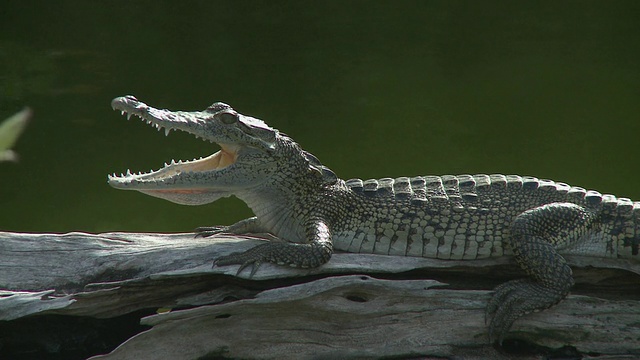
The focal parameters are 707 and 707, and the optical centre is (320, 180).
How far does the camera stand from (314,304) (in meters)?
1.97

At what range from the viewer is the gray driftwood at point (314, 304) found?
1945mm

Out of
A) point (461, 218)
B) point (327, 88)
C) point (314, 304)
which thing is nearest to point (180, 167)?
point (314, 304)

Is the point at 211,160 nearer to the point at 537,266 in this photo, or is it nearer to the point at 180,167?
the point at 180,167

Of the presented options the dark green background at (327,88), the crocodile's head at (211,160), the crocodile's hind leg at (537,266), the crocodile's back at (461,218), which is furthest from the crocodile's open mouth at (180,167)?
the dark green background at (327,88)

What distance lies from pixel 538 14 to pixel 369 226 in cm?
344

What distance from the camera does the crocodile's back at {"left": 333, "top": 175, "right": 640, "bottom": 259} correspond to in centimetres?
212

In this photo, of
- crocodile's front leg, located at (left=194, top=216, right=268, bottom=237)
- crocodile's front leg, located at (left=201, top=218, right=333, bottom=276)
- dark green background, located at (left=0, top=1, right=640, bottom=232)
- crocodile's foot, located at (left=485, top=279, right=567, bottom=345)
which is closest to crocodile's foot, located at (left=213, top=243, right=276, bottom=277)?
crocodile's front leg, located at (left=201, top=218, right=333, bottom=276)

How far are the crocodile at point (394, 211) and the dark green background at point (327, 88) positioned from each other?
196 centimetres

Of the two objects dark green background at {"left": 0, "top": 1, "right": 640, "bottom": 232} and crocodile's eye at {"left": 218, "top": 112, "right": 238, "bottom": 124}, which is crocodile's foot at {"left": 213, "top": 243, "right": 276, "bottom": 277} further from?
dark green background at {"left": 0, "top": 1, "right": 640, "bottom": 232}

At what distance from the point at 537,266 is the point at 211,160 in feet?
3.41

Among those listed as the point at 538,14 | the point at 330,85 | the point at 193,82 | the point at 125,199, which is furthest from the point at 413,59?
the point at 125,199

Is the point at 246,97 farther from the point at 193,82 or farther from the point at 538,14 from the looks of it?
the point at 538,14

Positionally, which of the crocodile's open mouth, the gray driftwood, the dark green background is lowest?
the gray driftwood

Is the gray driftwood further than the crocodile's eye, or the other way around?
the crocodile's eye
